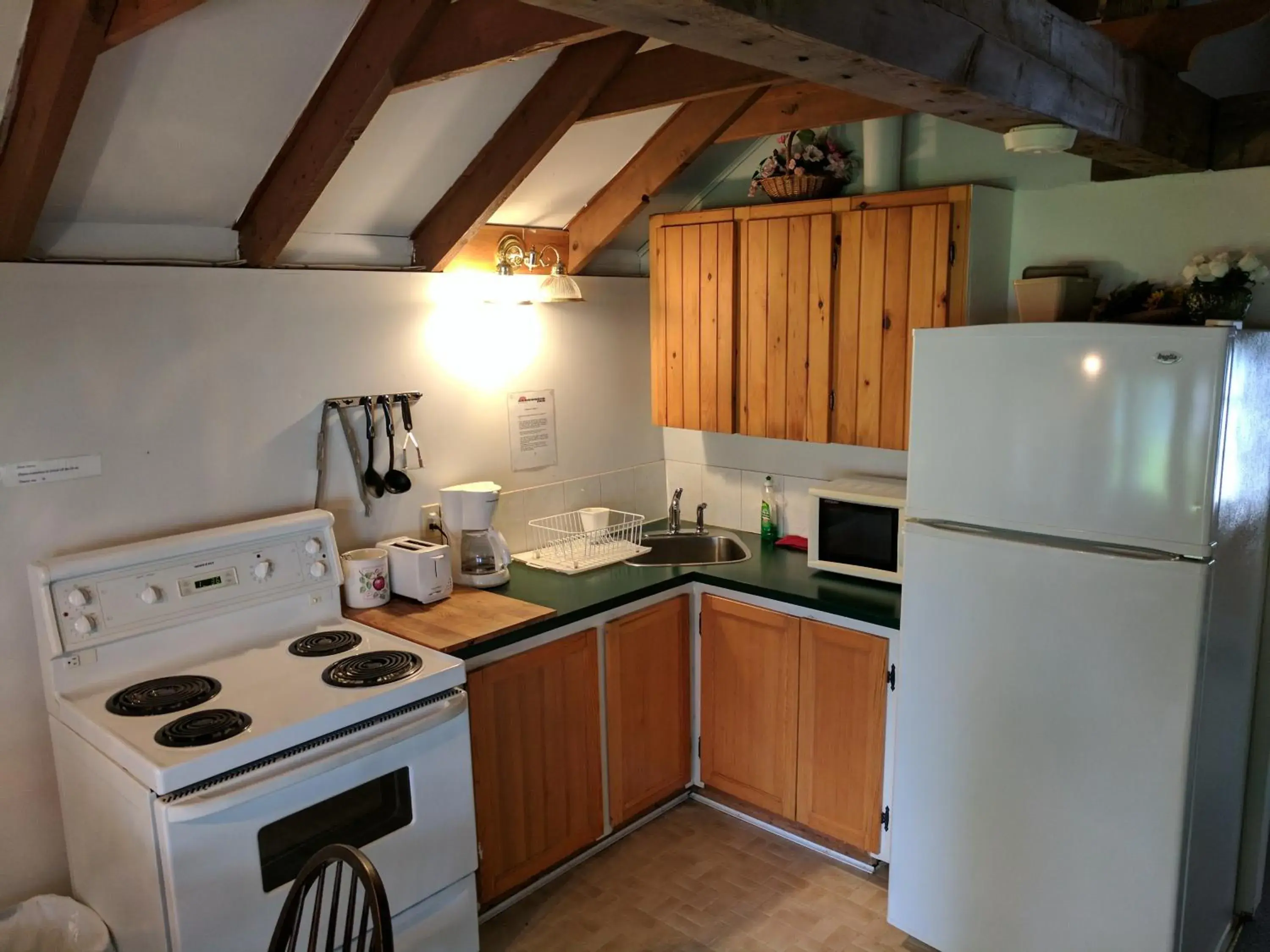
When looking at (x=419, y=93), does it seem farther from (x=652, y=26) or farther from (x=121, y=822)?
(x=121, y=822)

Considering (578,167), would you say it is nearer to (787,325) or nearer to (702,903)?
(787,325)

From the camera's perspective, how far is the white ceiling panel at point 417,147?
8.13ft

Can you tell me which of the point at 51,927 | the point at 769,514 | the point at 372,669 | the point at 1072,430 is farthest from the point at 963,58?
the point at 51,927

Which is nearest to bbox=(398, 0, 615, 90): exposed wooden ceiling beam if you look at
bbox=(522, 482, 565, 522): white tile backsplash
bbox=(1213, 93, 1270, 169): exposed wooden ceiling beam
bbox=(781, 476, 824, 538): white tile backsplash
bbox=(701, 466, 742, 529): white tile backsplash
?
bbox=(522, 482, 565, 522): white tile backsplash

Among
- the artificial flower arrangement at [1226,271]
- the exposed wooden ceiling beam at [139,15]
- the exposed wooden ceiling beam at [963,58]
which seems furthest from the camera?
the artificial flower arrangement at [1226,271]

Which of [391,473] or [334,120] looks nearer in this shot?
[334,120]

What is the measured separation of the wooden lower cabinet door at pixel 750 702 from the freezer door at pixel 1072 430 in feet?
2.48

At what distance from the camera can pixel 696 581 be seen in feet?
10.3

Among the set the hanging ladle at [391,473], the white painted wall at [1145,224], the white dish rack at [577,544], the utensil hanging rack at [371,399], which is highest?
the white painted wall at [1145,224]

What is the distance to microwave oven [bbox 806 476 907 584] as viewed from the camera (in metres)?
2.90

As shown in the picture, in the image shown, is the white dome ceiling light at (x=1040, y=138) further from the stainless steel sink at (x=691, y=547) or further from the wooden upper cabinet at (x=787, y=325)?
the stainless steel sink at (x=691, y=547)

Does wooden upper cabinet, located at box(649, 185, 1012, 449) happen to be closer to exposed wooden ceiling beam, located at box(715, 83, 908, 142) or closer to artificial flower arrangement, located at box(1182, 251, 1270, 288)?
exposed wooden ceiling beam, located at box(715, 83, 908, 142)

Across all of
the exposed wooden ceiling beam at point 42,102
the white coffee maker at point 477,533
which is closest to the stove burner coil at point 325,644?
the white coffee maker at point 477,533

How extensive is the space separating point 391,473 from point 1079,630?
6.48 feet
